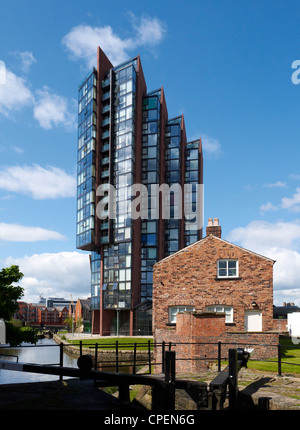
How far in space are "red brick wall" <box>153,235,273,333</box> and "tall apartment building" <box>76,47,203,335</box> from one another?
33.0 m

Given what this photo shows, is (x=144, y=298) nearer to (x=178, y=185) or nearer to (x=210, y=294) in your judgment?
(x=178, y=185)

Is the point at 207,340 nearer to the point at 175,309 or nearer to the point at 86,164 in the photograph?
the point at 175,309

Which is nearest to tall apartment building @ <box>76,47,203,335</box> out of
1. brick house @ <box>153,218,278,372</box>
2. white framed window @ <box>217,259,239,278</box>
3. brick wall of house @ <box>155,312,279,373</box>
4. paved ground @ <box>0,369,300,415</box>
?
brick house @ <box>153,218,278,372</box>

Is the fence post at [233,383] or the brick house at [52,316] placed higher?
the fence post at [233,383]

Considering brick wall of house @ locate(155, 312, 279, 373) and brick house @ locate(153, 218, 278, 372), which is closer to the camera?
brick wall of house @ locate(155, 312, 279, 373)

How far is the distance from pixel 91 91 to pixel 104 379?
2527 inches

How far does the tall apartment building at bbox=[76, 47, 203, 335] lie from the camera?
6016cm

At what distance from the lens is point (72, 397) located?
5.07 m

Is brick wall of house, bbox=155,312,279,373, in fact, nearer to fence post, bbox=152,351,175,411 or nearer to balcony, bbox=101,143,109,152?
fence post, bbox=152,351,175,411

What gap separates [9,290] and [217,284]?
15.5 meters

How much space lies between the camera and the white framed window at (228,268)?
24578 mm

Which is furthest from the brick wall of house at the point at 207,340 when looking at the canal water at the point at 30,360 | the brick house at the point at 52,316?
the brick house at the point at 52,316

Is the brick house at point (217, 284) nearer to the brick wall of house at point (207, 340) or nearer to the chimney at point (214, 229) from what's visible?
the chimney at point (214, 229)
